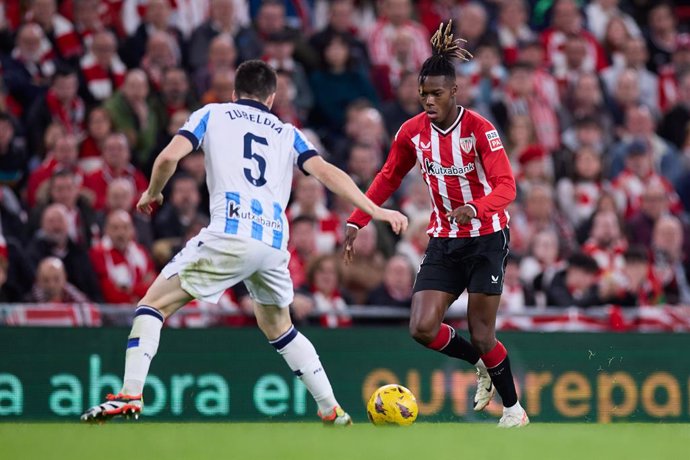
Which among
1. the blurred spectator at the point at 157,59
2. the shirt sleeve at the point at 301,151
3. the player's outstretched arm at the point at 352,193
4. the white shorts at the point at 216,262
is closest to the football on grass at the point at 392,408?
the white shorts at the point at 216,262

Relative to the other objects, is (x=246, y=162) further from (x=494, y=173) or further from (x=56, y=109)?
(x=56, y=109)

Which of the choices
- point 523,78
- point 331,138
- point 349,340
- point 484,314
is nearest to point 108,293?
point 349,340

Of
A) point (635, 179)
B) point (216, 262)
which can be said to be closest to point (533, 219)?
point (635, 179)

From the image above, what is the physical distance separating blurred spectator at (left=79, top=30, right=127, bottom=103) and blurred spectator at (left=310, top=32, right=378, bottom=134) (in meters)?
2.11

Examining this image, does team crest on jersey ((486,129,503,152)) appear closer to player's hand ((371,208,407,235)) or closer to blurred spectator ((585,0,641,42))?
player's hand ((371,208,407,235))

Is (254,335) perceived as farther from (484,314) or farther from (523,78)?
(523,78)

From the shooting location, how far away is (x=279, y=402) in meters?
11.1

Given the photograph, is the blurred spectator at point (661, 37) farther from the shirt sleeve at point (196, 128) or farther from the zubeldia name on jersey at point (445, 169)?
the shirt sleeve at point (196, 128)

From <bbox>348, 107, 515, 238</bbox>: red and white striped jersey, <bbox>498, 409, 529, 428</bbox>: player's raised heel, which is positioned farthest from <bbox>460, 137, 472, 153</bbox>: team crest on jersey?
<bbox>498, 409, 529, 428</bbox>: player's raised heel

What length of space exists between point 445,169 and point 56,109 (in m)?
5.68

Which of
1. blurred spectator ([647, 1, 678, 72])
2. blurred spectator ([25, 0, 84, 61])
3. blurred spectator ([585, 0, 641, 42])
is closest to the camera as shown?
blurred spectator ([25, 0, 84, 61])

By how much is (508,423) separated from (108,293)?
172 inches

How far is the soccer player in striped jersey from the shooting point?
8.55m

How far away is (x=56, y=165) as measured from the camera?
41.4 feet
